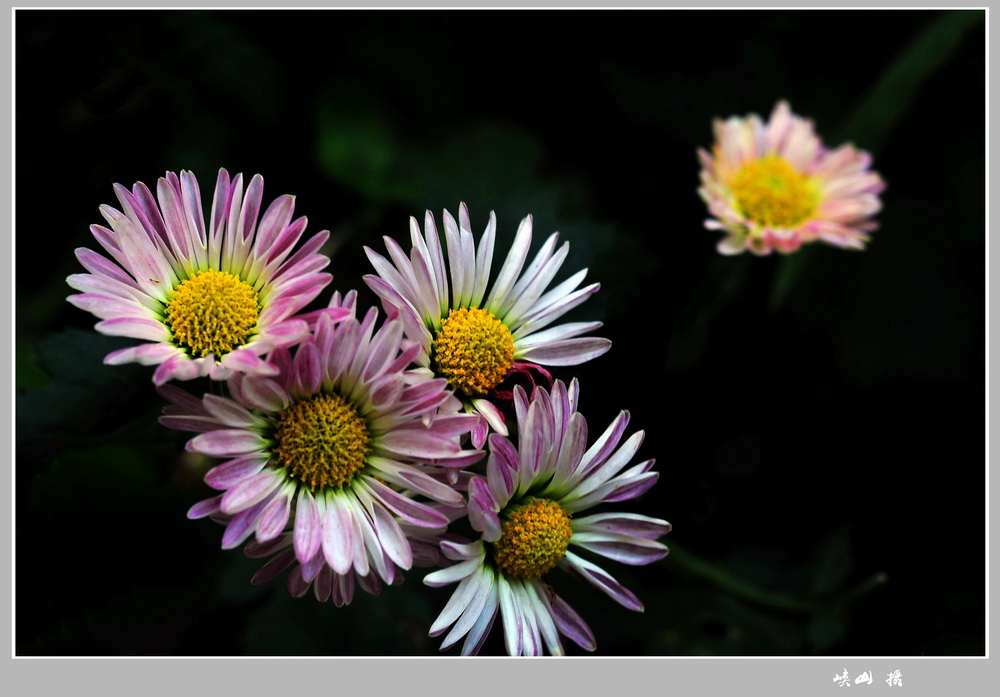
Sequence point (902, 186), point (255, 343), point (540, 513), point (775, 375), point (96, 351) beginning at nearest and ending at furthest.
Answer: point (255, 343) < point (540, 513) < point (96, 351) < point (775, 375) < point (902, 186)

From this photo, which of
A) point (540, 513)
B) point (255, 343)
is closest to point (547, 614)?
point (540, 513)

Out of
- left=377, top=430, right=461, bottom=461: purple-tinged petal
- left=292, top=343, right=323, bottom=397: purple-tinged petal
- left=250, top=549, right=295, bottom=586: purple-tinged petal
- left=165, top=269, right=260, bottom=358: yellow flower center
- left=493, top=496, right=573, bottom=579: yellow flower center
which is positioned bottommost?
left=250, top=549, right=295, bottom=586: purple-tinged petal

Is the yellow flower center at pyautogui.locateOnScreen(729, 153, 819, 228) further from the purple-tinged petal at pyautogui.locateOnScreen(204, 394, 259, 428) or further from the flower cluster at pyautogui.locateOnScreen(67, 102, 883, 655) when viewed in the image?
the purple-tinged petal at pyautogui.locateOnScreen(204, 394, 259, 428)

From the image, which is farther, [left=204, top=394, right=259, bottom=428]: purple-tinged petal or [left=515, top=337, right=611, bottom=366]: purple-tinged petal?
[left=515, top=337, right=611, bottom=366]: purple-tinged petal

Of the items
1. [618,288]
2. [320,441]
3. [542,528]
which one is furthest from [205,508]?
[618,288]

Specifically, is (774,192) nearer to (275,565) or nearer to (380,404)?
(380,404)

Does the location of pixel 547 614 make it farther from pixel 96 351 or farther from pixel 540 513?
pixel 96 351

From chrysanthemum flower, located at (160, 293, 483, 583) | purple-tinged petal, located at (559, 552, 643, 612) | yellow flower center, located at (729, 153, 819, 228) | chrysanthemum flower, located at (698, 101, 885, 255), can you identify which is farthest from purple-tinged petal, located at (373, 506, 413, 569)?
yellow flower center, located at (729, 153, 819, 228)
